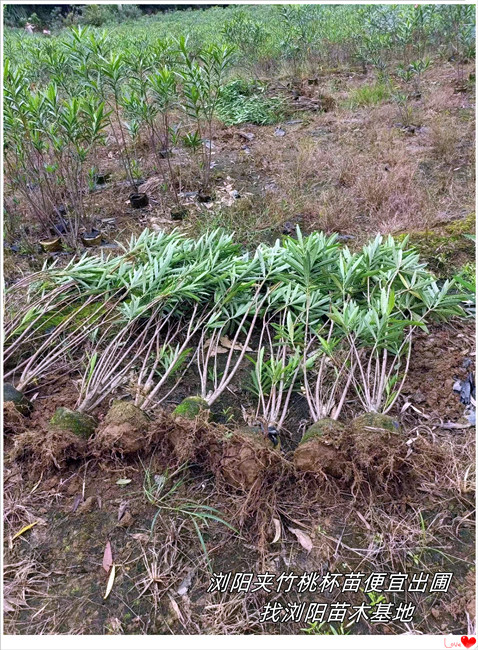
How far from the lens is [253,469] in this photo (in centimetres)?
181

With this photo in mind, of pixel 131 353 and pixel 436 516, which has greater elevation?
pixel 131 353

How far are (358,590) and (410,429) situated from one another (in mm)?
807

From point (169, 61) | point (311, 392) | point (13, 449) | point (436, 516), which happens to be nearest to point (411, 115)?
point (169, 61)

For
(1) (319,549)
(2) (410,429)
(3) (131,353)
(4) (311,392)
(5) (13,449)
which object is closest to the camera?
(1) (319,549)

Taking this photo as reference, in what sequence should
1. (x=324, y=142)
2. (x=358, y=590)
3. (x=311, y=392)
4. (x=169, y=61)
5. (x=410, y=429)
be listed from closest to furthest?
(x=358, y=590)
(x=410, y=429)
(x=311, y=392)
(x=169, y=61)
(x=324, y=142)

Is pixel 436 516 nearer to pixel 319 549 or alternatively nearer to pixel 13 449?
pixel 319 549

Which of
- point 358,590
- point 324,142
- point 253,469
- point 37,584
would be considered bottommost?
point 358,590

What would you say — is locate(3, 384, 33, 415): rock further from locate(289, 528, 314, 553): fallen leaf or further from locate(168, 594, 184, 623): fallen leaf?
locate(289, 528, 314, 553): fallen leaf

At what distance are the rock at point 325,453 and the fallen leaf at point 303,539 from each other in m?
0.23

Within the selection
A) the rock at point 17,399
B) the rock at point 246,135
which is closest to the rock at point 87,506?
the rock at point 17,399

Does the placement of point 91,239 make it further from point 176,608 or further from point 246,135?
point 246,135

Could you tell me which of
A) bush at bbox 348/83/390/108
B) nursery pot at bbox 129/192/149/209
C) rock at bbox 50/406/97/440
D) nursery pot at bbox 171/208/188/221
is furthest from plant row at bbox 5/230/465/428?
bush at bbox 348/83/390/108

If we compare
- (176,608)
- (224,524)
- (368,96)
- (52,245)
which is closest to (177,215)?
(52,245)

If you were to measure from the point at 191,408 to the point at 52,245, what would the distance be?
253 centimetres
